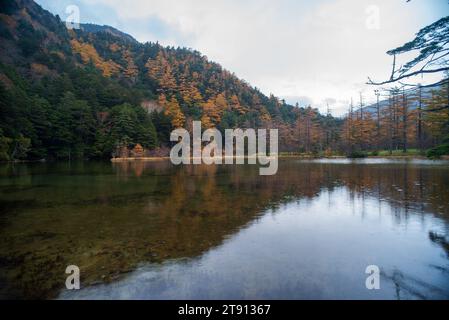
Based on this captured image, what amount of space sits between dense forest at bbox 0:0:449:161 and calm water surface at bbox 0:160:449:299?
19.5 m

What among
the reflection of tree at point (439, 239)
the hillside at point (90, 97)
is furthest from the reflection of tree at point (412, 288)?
the hillside at point (90, 97)

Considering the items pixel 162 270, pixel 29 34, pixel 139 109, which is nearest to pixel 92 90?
pixel 139 109

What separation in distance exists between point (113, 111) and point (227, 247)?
44976 millimetres

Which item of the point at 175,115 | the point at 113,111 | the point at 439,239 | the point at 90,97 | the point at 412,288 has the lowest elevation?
the point at 412,288

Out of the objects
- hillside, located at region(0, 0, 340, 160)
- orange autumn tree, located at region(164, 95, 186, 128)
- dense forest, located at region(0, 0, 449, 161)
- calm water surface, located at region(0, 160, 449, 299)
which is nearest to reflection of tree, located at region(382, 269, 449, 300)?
calm water surface, located at region(0, 160, 449, 299)

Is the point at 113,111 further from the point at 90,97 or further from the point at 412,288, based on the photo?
the point at 412,288

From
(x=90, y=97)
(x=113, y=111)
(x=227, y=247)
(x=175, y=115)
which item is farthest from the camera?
(x=175, y=115)

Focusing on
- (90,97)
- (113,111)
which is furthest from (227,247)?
(90,97)

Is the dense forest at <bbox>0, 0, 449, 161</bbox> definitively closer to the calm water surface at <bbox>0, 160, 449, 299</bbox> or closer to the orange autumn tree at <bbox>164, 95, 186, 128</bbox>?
the orange autumn tree at <bbox>164, 95, 186, 128</bbox>

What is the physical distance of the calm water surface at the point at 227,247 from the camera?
11.9 feet

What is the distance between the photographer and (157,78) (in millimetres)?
76312

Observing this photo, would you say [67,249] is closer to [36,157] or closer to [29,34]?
[36,157]

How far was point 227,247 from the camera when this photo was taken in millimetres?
5145

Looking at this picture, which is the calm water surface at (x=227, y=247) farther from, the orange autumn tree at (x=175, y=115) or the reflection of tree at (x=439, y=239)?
the orange autumn tree at (x=175, y=115)
